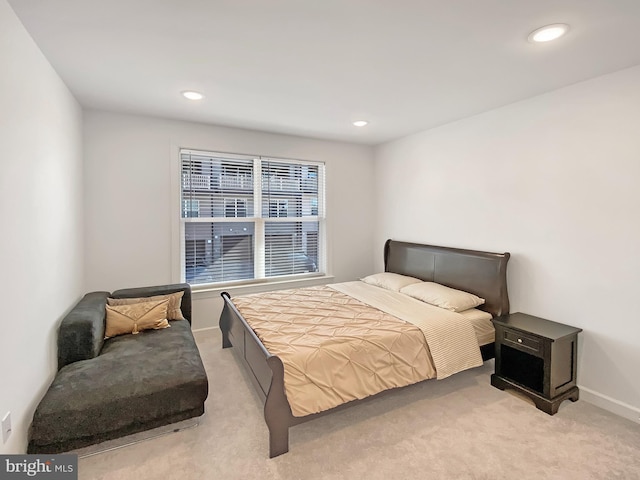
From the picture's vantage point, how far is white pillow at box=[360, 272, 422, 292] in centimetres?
382

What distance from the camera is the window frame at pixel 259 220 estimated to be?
3.86 metres

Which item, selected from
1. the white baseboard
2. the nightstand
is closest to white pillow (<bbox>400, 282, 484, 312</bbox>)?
the nightstand

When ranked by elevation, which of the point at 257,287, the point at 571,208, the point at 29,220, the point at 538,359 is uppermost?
the point at 571,208

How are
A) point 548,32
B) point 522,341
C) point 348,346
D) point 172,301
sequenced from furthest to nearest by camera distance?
1. point 172,301
2. point 522,341
3. point 348,346
4. point 548,32

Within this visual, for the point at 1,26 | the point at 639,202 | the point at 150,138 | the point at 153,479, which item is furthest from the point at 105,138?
the point at 639,202

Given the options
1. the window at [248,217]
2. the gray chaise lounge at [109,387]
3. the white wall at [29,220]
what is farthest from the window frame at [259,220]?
the gray chaise lounge at [109,387]

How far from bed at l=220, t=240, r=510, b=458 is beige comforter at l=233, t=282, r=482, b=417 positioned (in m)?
0.06

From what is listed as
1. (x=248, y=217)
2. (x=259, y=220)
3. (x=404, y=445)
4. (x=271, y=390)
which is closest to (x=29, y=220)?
(x=271, y=390)

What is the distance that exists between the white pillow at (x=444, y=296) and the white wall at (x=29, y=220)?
10.4 feet

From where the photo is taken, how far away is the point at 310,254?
4.82 metres

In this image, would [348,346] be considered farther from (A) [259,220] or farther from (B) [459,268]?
(A) [259,220]

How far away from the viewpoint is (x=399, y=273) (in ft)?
14.4

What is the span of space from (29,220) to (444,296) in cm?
334

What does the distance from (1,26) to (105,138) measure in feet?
6.22
